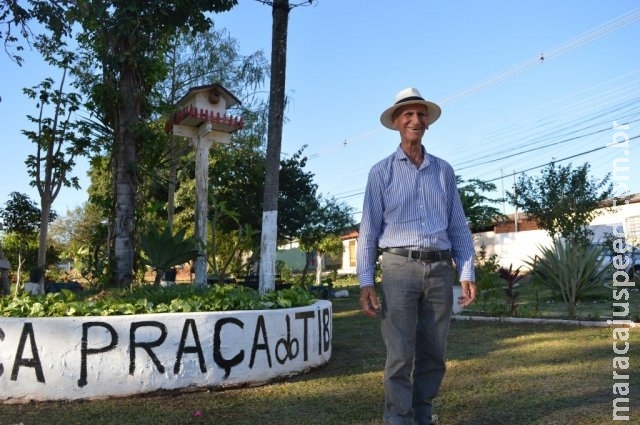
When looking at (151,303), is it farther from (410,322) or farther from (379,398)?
(410,322)

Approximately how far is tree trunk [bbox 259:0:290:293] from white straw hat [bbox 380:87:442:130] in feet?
12.7

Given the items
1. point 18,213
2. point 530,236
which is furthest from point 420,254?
point 530,236

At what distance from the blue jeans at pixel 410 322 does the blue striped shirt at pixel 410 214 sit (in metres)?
0.12

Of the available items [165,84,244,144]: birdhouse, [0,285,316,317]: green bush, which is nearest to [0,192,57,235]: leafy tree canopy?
[165,84,244,144]: birdhouse

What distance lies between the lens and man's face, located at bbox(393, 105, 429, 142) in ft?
11.0

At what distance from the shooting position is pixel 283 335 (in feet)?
17.1

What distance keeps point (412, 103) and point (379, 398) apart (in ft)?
7.73

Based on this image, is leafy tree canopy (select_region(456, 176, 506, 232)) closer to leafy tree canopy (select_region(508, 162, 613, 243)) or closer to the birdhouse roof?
leafy tree canopy (select_region(508, 162, 613, 243))

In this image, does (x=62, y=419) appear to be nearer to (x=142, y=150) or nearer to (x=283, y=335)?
(x=283, y=335)

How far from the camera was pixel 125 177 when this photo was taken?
7.66 meters

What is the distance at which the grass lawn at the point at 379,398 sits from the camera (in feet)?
12.9

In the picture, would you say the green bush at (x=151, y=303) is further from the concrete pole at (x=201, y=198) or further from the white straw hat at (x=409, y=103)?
the concrete pole at (x=201, y=198)

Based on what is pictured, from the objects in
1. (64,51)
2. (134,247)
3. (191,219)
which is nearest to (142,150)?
(134,247)

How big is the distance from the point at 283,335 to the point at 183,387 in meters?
1.01
